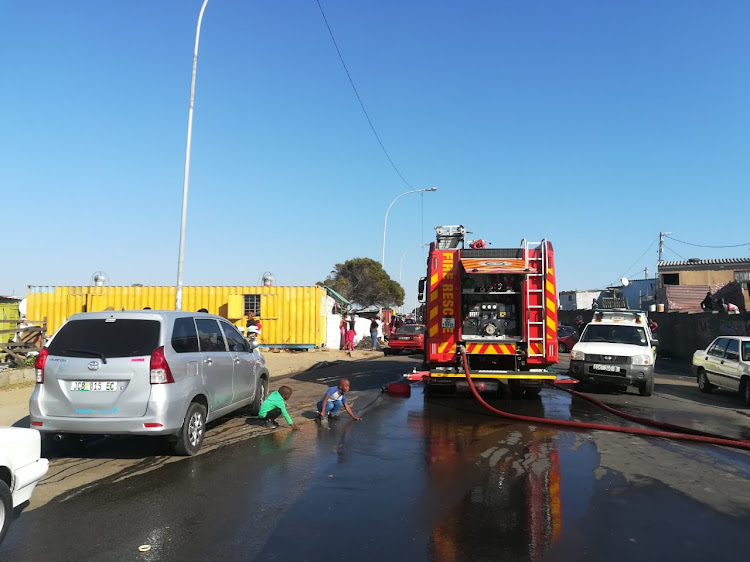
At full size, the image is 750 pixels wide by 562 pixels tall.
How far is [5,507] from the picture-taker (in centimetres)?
403

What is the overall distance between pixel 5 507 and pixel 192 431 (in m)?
2.93

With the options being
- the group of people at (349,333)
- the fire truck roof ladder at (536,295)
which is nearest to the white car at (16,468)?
the fire truck roof ladder at (536,295)

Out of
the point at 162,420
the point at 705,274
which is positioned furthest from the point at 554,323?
the point at 705,274

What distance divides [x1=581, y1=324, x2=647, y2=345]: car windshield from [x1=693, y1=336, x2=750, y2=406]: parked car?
69.4 inches

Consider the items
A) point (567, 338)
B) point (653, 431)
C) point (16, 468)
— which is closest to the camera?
point (16, 468)

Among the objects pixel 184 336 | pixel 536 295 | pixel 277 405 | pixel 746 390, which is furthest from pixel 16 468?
pixel 746 390

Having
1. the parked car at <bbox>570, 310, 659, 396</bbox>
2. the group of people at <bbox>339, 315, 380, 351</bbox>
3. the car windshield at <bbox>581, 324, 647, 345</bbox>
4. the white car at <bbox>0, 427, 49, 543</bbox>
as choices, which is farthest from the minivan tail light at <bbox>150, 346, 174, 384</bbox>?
the group of people at <bbox>339, 315, 380, 351</bbox>

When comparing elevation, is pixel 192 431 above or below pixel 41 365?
below

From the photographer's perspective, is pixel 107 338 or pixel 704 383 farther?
pixel 704 383

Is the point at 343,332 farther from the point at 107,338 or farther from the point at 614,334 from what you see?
the point at 107,338

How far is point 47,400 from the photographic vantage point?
641 cm

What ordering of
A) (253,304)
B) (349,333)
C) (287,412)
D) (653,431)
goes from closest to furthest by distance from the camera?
(653,431), (287,412), (349,333), (253,304)

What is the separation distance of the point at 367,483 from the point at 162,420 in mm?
2468

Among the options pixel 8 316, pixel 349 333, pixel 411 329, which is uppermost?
pixel 8 316
